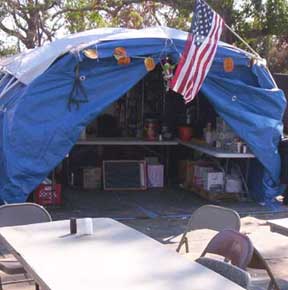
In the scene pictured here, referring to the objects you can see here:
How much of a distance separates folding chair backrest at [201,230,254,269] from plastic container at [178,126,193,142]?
6353 millimetres

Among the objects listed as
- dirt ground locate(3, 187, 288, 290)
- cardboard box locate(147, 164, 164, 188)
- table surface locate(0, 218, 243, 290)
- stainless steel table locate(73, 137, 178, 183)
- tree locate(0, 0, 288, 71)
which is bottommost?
dirt ground locate(3, 187, 288, 290)

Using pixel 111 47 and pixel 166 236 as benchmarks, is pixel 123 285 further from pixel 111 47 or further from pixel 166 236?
pixel 111 47

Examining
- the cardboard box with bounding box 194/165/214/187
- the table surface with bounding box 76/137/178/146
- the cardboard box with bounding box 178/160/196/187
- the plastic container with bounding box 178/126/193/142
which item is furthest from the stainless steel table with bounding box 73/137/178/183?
the cardboard box with bounding box 194/165/214/187

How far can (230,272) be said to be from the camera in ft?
10.9

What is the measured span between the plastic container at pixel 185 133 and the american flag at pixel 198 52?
2.29 m

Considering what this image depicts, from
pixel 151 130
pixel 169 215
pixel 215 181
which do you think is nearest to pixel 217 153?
pixel 215 181

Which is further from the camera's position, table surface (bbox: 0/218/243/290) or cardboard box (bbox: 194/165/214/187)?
cardboard box (bbox: 194/165/214/187)

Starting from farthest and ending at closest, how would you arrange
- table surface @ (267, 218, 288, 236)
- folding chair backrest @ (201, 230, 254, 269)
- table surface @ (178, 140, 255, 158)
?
table surface @ (178, 140, 255, 158) → table surface @ (267, 218, 288, 236) → folding chair backrest @ (201, 230, 254, 269)

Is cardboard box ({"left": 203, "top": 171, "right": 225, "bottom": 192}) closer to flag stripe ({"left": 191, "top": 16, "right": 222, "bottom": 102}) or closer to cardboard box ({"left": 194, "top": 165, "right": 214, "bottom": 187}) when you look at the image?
cardboard box ({"left": 194, "top": 165, "right": 214, "bottom": 187})

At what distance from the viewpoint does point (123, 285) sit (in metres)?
2.99

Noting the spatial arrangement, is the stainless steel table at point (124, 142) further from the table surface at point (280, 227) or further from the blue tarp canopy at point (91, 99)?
the table surface at point (280, 227)

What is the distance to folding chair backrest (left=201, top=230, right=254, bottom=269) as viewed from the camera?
3750 mm

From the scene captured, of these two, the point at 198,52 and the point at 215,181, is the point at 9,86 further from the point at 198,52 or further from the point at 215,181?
the point at 215,181

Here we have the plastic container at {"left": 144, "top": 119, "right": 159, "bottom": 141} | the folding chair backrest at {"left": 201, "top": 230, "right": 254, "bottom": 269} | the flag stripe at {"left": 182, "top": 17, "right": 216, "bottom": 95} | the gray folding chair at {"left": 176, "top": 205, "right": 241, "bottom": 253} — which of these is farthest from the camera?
the plastic container at {"left": 144, "top": 119, "right": 159, "bottom": 141}
